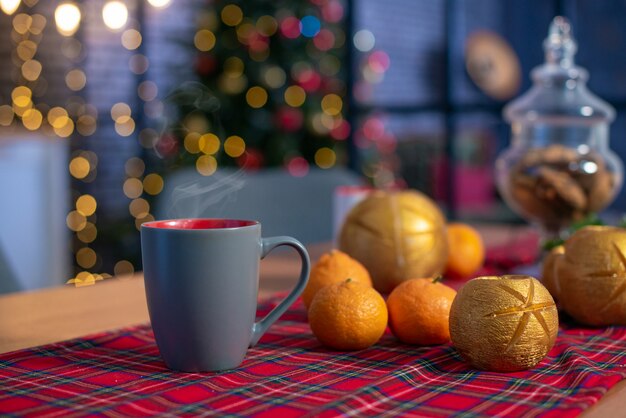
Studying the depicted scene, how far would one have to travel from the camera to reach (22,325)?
2.87 ft

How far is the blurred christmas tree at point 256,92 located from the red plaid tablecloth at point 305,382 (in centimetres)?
289

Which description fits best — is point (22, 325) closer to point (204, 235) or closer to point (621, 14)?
point (204, 235)

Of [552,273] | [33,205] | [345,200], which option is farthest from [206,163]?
[552,273]

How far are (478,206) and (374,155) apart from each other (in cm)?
206

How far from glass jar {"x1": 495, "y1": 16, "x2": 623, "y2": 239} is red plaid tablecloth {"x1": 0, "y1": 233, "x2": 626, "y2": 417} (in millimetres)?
386

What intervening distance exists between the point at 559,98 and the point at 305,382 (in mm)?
724

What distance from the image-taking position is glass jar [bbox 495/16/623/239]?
44.0 inches

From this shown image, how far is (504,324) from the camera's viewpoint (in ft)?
2.10

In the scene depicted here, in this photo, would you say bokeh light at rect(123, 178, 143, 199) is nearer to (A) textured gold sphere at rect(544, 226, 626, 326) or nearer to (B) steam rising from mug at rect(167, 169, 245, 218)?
(B) steam rising from mug at rect(167, 169, 245, 218)

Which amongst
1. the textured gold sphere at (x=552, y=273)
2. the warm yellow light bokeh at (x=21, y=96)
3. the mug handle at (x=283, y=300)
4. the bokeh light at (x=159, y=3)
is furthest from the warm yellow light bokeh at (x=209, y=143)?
the mug handle at (x=283, y=300)

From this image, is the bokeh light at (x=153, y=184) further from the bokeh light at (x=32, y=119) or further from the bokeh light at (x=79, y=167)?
the bokeh light at (x=32, y=119)

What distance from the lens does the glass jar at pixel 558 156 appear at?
44.0 inches

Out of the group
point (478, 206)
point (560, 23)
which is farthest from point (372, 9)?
point (560, 23)

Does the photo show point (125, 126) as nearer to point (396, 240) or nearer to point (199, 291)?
point (396, 240)
